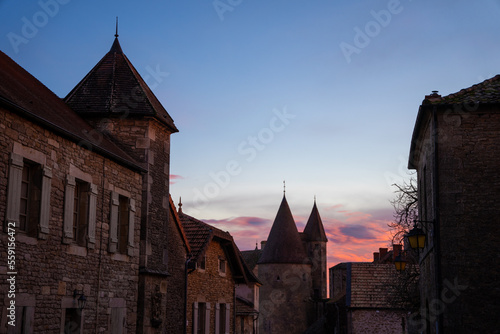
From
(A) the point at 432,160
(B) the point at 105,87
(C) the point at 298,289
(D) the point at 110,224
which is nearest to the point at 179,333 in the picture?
(D) the point at 110,224

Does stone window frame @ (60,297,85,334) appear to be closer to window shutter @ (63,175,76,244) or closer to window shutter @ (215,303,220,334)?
window shutter @ (63,175,76,244)

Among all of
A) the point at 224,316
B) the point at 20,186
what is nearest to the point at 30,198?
the point at 20,186

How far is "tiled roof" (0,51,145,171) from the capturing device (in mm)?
11711

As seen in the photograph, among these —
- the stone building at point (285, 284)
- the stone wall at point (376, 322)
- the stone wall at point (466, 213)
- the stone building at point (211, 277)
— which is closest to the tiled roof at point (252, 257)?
the stone building at point (285, 284)

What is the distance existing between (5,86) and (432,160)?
9.09 meters

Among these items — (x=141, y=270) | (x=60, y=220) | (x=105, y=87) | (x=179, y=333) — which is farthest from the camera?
(x=179, y=333)

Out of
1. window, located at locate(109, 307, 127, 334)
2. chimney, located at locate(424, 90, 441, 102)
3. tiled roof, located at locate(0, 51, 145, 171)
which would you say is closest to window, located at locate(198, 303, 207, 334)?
window, located at locate(109, 307, 127, 334)

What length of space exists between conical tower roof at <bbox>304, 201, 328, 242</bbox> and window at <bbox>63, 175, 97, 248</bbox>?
66521 mm

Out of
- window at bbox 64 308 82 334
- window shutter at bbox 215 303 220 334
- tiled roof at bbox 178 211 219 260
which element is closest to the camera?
window at bbox 64 308 82 334

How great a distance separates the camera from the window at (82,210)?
43.7 ft

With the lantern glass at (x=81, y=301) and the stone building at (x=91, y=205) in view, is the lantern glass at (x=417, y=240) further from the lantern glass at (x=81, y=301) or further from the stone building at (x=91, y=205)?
the lantern glass at (x=81, y=301)

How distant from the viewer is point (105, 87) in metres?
17.5

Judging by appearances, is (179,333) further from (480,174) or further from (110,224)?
(480,174)

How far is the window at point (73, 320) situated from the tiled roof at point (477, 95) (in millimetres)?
8906
